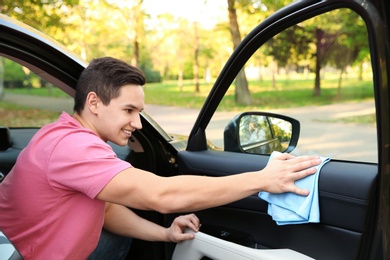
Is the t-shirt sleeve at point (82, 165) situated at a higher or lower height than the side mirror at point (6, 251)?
higher

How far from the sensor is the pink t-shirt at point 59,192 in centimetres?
161

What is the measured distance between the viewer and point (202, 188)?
65.7 inches

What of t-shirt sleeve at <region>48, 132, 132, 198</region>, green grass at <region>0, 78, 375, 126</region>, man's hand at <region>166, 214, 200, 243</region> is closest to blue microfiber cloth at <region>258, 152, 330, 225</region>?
man's hand at <region>166, 214, 200, 243</region>

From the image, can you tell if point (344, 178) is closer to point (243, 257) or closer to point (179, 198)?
point (243, 257)

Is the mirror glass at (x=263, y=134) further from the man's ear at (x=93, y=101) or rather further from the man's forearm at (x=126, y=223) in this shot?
the man's ear at (x=93, y=101)

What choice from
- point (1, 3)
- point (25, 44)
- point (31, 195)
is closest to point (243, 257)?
point (31, 195)

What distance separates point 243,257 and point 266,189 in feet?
1.01

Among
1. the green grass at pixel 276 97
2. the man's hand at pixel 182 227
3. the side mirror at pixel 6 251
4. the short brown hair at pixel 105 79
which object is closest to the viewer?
the side mirror at pixel 6 251

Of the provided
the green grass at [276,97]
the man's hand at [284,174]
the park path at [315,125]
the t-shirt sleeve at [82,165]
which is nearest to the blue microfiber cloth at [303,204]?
the man's hand at [284,174]

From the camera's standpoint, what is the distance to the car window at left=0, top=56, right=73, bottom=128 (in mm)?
8172

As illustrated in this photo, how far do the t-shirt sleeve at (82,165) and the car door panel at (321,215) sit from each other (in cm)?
73

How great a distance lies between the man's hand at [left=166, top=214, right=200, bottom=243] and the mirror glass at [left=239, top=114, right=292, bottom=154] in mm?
495

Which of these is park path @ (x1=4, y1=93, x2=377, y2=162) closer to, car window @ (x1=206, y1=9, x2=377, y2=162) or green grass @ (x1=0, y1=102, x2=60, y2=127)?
car window @ (x1=206, y1=9, x2=377, y2=162)

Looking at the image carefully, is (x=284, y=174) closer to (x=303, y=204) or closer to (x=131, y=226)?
(x=303, y=204)
